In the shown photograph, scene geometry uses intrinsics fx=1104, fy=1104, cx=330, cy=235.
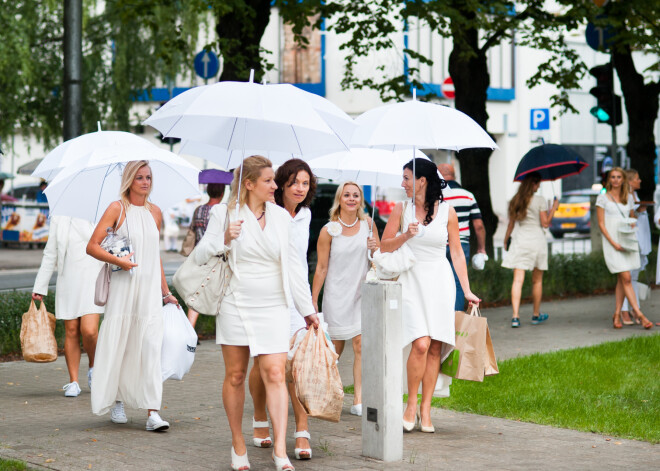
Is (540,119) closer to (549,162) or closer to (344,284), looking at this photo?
(549,162)

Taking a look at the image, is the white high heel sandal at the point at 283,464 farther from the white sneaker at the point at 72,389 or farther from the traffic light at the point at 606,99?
the traffic light at the point at 606,99

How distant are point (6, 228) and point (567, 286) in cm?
1810

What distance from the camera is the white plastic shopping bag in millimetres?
7594

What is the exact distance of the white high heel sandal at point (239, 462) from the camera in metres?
6.12

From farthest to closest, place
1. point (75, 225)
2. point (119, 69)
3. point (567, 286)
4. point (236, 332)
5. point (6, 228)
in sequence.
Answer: point (6, 228), point (119, 69), point (567, 286), point (75, 225), point (236, 332)

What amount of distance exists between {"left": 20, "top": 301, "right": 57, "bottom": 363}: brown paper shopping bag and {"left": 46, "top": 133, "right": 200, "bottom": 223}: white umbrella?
43.9 inches

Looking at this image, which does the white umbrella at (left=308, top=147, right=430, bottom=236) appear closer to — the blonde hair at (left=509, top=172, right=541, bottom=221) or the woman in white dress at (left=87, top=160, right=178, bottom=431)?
the woman in white dress at (left=87, top=160, right=178, bottom=431)

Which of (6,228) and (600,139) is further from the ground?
(600,139)

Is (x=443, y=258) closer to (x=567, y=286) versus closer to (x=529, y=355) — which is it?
(x=529, y=355)

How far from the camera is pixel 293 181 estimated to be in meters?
7.14

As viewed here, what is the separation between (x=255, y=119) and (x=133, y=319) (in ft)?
5.61

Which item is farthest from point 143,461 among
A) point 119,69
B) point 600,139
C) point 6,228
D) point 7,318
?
point 600,139

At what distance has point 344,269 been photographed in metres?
8.08

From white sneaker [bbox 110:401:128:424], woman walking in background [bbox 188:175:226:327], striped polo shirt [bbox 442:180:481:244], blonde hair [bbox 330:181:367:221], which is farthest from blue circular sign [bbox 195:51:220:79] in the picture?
white sneaker [bbox 110:401:128:424]
